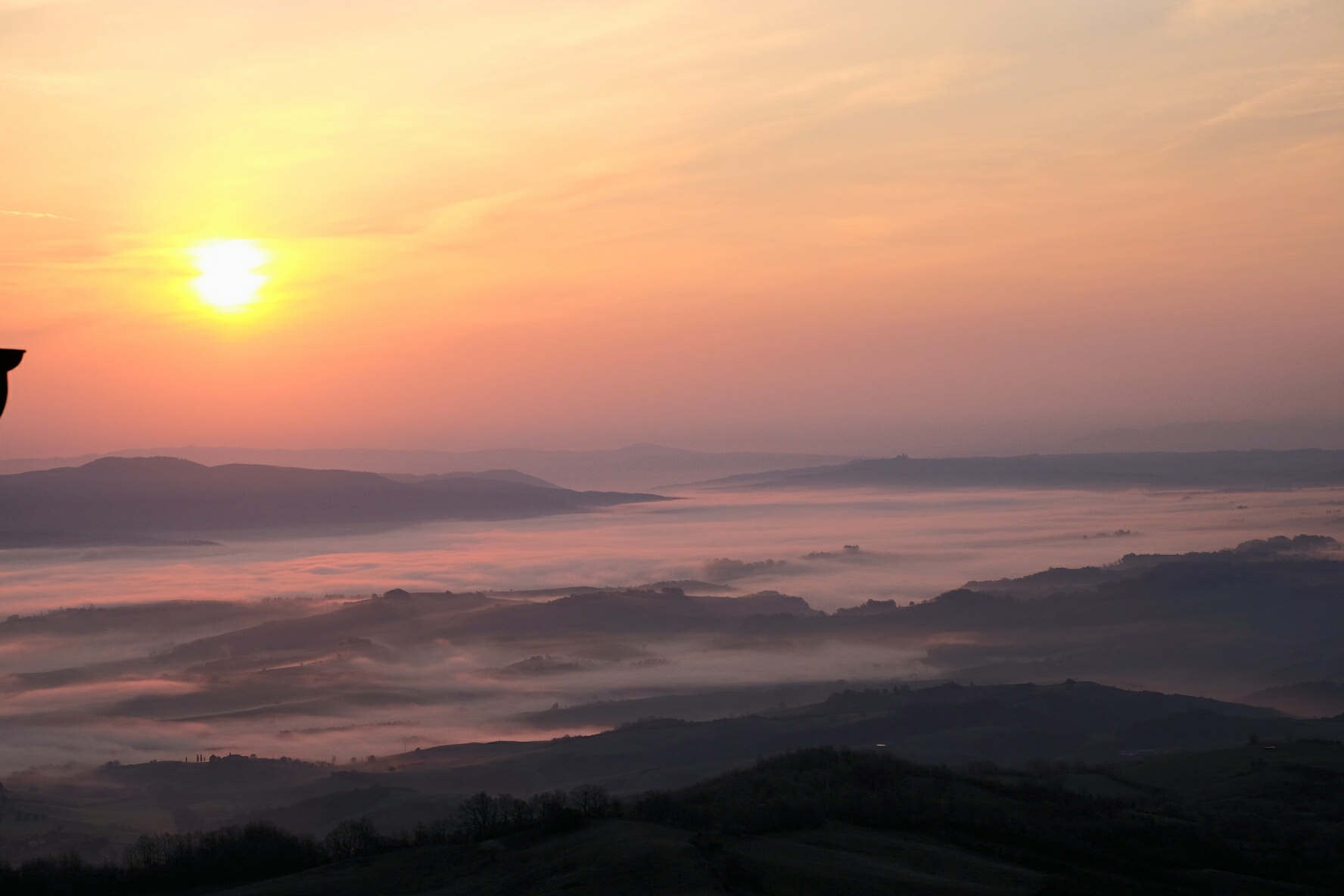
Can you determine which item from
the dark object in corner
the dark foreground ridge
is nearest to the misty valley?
the dark foreground ridge

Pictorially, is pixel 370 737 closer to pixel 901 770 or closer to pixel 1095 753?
pixel 1095 753

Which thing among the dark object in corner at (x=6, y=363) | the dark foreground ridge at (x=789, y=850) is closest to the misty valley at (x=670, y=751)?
the dark foreground ridge at (x=789, y=850)

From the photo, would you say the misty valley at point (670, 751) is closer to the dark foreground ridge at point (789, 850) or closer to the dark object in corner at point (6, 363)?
the dark foreground ridge at point (789, 850)

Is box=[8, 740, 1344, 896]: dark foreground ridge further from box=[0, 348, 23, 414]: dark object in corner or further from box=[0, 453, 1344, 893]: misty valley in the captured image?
box=[0, 348, 23, 414]: dark object in corner

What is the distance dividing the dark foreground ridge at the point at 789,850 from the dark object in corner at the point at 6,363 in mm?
15325

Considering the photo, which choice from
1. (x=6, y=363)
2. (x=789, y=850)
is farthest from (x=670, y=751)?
(x=6, y=363)

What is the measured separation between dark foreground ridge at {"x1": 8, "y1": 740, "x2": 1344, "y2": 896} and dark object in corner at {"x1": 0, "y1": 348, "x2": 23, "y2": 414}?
50.3 ft

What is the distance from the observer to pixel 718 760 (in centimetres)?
10050

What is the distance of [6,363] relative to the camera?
10.5 meters

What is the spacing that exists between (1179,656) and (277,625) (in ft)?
461

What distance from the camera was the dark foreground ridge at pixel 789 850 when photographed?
80.0ft

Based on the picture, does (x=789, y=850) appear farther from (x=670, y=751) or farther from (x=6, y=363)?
(x=670, y=751)

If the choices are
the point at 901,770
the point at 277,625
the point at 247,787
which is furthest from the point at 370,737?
the point at 901,770

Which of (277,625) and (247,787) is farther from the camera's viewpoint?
(277,625)
